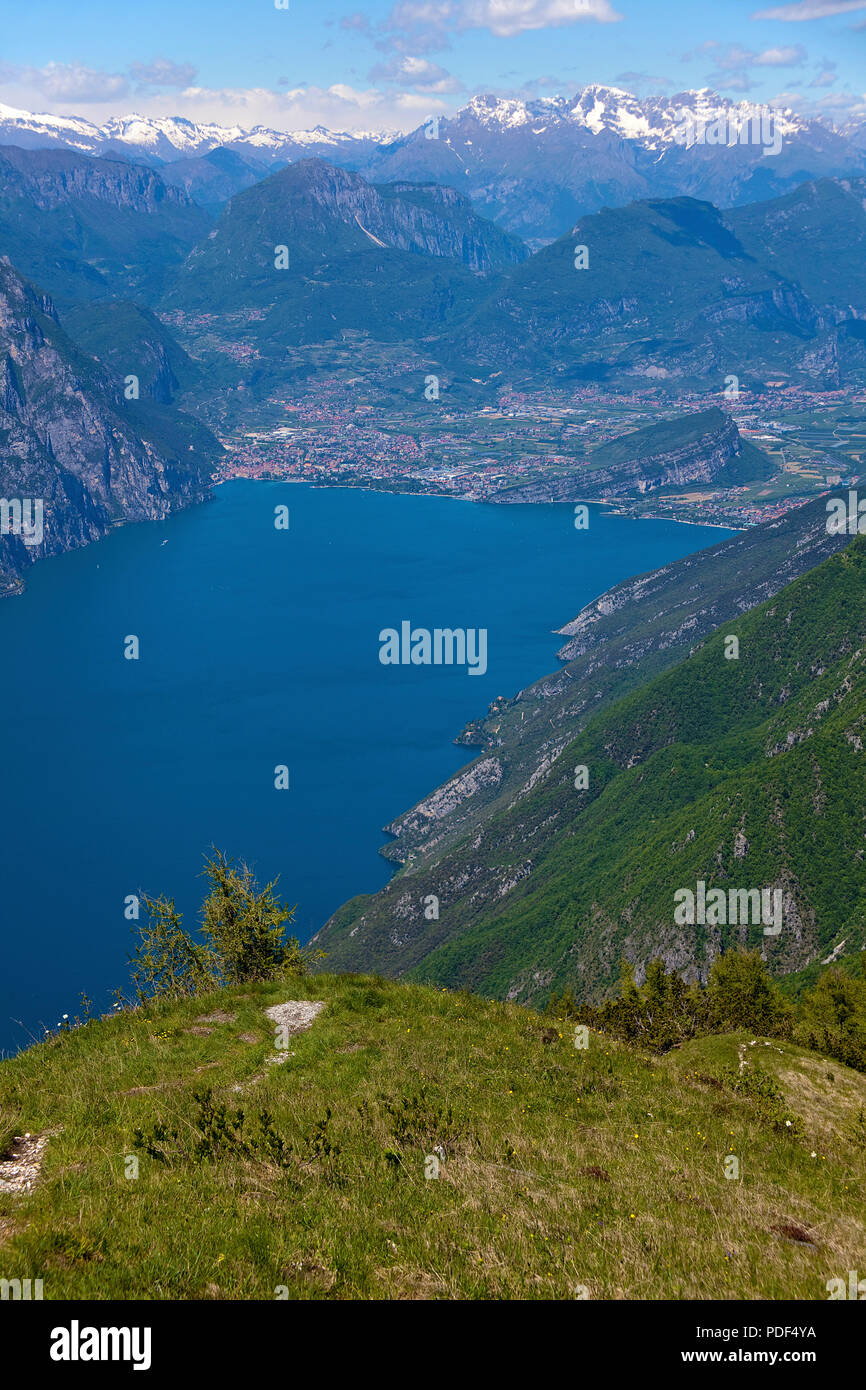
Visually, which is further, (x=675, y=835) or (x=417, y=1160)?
(x=675, y=835)

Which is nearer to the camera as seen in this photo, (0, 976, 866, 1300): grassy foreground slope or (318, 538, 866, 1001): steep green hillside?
(0, 976, 866, 1300): grassy foreground slope

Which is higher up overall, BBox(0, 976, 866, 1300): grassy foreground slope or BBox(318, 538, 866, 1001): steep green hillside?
BBox(318, 538, 866, 1001): steep green hillside

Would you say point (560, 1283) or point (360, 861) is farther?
point (360, 861)

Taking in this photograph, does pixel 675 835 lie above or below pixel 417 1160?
above

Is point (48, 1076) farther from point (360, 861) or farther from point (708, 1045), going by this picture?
point (360, 861)
